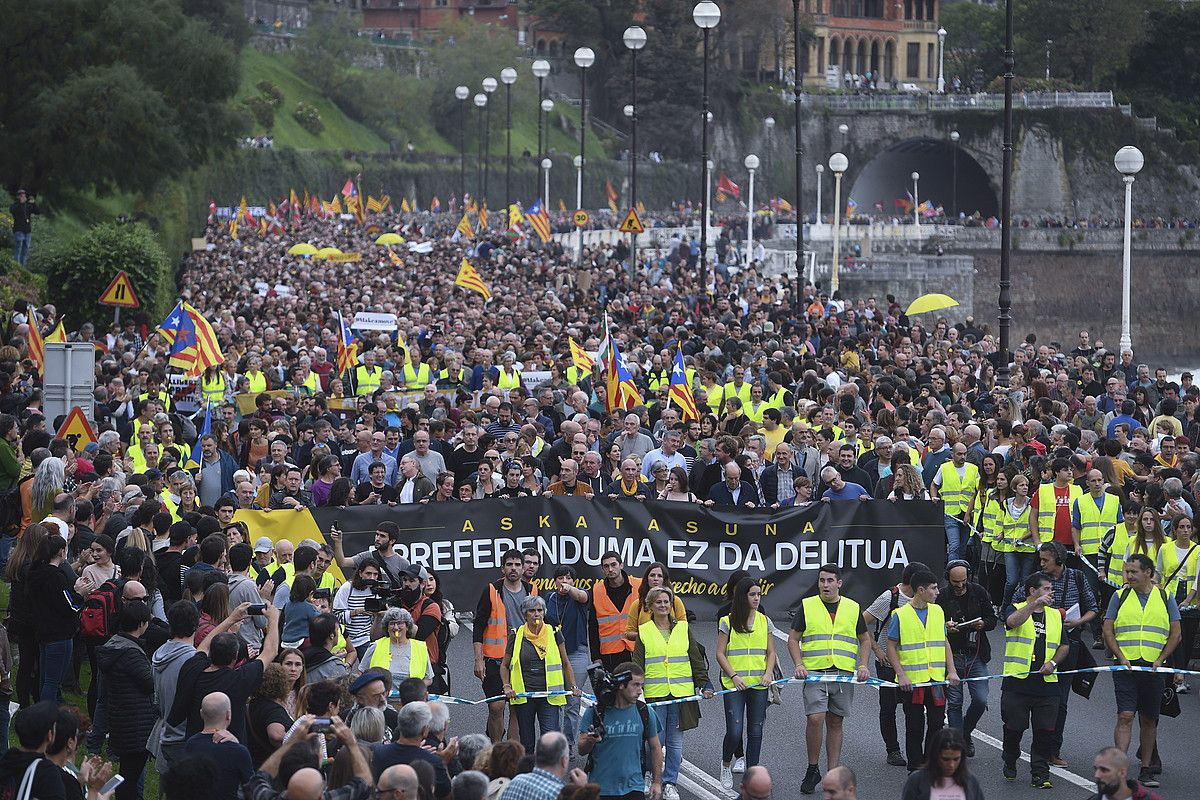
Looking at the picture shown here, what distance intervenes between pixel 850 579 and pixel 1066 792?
3.64 meters

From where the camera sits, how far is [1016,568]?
607 inches

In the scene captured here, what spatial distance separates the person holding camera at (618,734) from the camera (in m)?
10.4

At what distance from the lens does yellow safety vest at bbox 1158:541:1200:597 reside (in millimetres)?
13094

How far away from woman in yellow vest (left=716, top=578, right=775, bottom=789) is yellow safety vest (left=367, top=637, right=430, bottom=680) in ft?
6.07

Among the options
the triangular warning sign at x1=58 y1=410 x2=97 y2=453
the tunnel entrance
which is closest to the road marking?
the triangular warning sign at x1=58 y1=410 x2=97 y2=453

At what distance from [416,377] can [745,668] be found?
12.0 metres

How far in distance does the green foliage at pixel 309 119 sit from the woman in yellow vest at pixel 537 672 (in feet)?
277

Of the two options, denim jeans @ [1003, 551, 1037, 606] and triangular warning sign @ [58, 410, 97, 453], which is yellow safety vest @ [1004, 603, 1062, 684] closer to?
denim jeans @ [1003, 551, 1037, 606]

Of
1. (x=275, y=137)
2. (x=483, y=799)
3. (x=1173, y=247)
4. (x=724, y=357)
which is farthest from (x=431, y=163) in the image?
(x=483, y=799)

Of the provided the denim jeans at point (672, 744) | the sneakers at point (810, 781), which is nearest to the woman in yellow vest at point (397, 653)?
the denim jeans at point (672, 744)

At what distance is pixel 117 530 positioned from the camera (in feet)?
42.6

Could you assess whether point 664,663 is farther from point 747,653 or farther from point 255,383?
point 255,383

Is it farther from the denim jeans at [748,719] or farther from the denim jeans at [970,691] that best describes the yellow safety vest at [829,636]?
the denim jeans at [970,691]

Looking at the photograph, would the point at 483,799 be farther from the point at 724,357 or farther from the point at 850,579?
the point at 724,357
